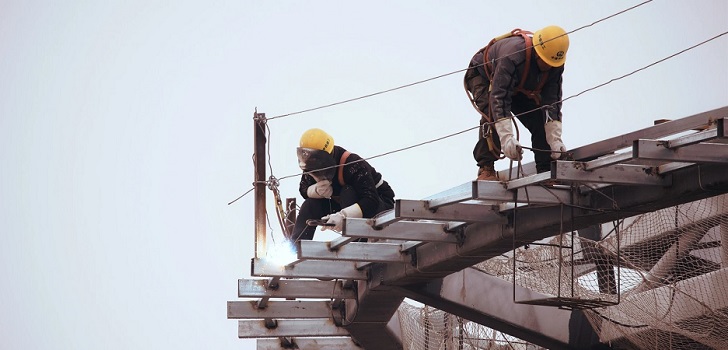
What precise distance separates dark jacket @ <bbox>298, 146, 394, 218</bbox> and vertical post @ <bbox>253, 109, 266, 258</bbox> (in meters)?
0.58

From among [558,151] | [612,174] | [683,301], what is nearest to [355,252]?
[558,151]

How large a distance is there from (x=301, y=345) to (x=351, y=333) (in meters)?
1.92

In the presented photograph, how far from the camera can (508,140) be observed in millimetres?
15500

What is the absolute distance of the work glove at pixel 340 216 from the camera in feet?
58.0

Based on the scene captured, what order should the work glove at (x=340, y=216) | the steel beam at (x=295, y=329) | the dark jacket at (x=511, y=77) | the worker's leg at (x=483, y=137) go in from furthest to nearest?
the steel beam at (x=295, y=329), the work glove at (x=340, y=216), the worker's leg at (x=483, y=137), the dark jacket at (x=511, y=77)

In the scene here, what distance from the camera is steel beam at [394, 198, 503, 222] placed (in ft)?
50.5

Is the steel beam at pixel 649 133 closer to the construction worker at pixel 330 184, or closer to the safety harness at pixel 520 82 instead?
the safety harness at pixel 520 82

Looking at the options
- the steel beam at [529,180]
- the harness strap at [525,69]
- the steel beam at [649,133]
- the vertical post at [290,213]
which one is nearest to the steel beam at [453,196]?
the steel beam at [529,180]

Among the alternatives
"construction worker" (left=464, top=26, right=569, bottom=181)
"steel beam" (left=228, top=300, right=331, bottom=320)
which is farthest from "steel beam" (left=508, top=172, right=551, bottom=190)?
"steel beam" (left=228, top=300, right=331, bottom=320)

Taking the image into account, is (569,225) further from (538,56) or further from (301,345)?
(301,345)

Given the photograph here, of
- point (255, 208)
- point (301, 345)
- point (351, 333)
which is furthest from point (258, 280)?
point (301, 345)

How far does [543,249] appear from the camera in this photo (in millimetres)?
19031

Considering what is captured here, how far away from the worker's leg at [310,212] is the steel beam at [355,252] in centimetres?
128

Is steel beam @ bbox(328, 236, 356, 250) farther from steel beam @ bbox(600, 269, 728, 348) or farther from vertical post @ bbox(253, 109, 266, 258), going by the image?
steel beam @ bbox(600, 269, 728, 348)
